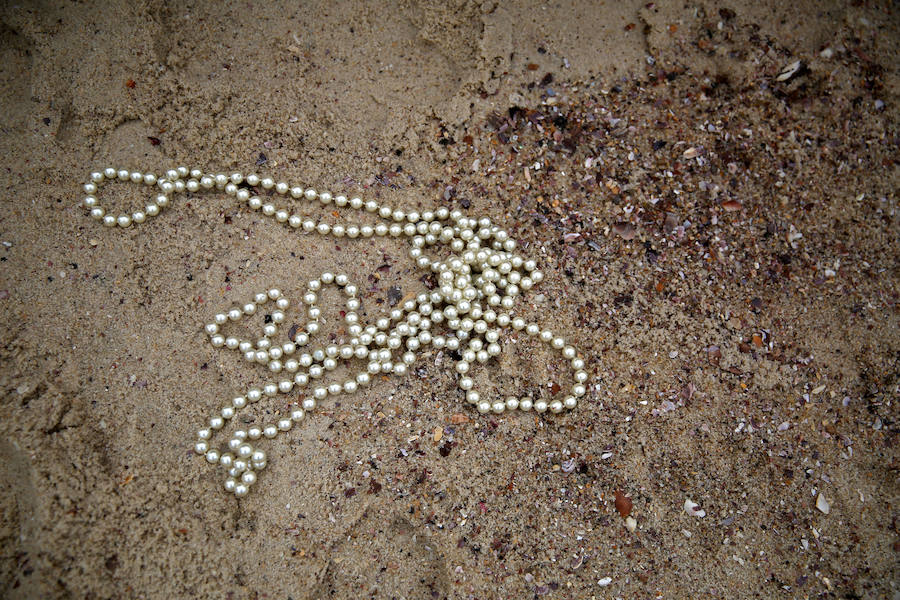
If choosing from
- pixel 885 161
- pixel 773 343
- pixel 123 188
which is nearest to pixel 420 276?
pixel 123 188

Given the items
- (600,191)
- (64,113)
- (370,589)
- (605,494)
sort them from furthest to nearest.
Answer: (600,191) < (64,113) < (605,494) < (370,589)

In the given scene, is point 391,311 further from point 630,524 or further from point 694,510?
point 694,510

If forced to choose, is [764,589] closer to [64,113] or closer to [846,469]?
[846,469]

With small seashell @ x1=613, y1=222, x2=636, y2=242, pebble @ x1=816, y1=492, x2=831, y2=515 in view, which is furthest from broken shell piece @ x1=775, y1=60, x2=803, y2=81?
pebble @ x1=816, y1=492, x2=831, y2=515

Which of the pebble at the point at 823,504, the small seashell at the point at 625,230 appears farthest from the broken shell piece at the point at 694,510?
the small seashell at the point at 625,230

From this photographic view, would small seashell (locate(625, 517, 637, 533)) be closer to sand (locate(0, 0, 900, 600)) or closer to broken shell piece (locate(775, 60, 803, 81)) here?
sand (locate(0, 0, 900, 600))

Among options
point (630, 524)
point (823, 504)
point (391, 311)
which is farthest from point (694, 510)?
point (391, 311)

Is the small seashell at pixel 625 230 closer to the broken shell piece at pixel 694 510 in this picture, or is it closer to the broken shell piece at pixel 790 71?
the broken shell piece at pixel 790 71
